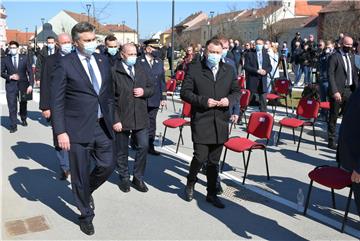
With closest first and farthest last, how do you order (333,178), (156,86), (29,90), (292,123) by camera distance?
(333,178) → (156,86) → (292,123) → (29,90)

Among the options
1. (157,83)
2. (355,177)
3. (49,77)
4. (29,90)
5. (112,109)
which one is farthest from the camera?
(29,90)

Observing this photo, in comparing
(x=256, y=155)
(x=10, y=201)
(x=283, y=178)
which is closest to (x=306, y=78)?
(x=256, y=155)

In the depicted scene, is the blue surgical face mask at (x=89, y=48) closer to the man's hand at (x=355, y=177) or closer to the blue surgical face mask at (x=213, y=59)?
the blue surgical face mask at (x=213, y=59)

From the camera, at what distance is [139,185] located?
6074mm

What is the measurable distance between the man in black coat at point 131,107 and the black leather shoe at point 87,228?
1334 mm

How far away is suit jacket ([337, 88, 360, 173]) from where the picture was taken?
142 inches

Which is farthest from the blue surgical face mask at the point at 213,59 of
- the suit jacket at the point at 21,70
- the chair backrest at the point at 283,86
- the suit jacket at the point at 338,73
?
the chair backrest at the point at 283,86

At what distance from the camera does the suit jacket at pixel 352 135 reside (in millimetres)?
3602

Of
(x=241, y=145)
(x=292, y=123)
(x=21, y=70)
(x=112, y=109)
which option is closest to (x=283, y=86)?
(x=292, y=123)

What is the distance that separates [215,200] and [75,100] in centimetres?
217

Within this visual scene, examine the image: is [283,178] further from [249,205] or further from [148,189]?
[148,189]

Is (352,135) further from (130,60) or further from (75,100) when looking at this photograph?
(130,60)

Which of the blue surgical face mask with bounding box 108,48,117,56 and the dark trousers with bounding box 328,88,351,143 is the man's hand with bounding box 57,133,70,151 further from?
the dark trousers with bounding box 328,88,351,143

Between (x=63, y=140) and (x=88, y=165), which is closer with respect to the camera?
(x=63, y=140)
